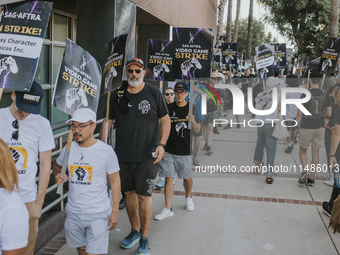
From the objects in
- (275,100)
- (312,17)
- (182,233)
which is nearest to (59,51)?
(275,100)

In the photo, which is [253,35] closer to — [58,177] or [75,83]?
[75,83]

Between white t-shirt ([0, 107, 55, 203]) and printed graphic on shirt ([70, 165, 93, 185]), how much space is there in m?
0.33

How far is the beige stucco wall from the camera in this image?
995 centimetres

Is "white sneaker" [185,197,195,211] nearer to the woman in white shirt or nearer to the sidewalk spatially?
the sidewalk

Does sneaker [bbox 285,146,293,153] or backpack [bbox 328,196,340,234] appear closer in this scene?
Result: backpack [bbox 328,196,340,234]

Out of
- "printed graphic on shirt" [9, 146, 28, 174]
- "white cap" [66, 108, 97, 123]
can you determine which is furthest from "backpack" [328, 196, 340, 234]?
"printed graphic on shirt" [9, 146, 28, 174]

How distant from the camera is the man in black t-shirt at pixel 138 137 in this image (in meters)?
4.37

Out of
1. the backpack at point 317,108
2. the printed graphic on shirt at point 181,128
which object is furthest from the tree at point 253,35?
the printed graphic on shirt at point 181,128

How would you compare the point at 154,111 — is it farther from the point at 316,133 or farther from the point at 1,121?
the point at 316,133

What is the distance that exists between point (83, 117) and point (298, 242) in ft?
10.4

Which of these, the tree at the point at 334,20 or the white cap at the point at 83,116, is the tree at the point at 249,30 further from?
the white cap at the point at 83,116

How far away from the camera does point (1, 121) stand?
3.12 metres

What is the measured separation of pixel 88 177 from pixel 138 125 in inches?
46.3

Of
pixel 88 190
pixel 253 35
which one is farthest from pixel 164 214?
pixel 253 35
